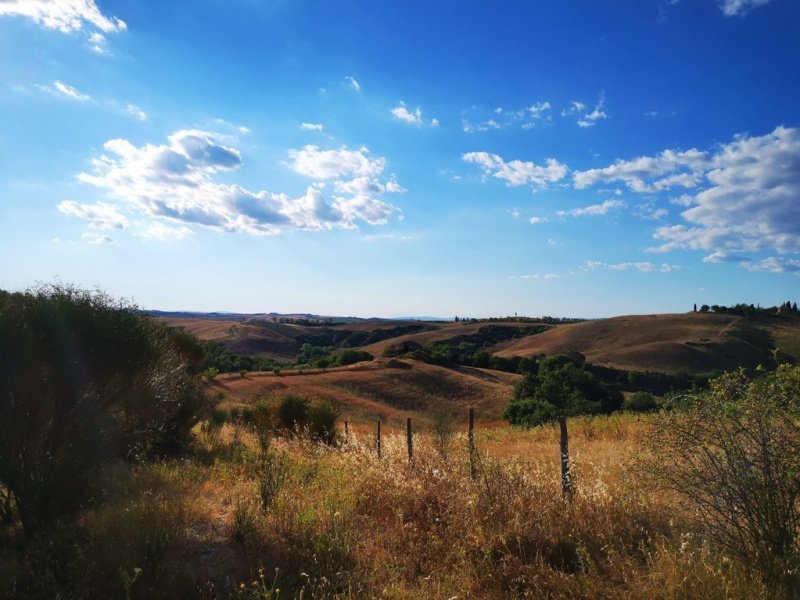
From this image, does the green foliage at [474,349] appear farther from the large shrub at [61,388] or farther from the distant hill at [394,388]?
the large shrub at [61,388]

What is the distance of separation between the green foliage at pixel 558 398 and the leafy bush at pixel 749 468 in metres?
25.9

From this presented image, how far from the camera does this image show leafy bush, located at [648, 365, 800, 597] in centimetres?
396

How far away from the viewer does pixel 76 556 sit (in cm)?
479

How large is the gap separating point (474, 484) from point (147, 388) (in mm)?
4762

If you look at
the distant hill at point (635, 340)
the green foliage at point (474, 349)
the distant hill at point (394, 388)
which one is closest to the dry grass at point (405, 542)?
the distant hill at point (394, 388)

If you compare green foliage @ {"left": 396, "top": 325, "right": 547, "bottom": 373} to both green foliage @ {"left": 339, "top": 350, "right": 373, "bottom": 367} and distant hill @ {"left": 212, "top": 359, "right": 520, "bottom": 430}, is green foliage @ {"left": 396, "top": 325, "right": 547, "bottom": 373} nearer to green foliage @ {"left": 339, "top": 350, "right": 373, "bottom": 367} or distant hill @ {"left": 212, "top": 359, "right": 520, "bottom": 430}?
green foliage @ {"left": 339, "top": 350, "right": 373, "bottom": 367}

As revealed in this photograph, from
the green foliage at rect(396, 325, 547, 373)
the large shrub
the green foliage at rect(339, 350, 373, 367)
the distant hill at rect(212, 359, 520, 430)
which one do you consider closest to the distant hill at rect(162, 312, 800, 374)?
the green foliage at rect(396, 325, 547, 373)

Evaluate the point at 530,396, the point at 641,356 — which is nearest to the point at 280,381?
the point at 530,396

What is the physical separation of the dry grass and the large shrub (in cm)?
61

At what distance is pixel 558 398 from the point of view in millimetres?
36344

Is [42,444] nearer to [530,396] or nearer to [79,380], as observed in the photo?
[79,380]

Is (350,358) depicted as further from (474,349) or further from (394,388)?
(474,349)

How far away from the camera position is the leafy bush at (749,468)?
396 centimetres

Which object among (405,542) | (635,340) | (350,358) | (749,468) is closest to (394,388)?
(350,358)
